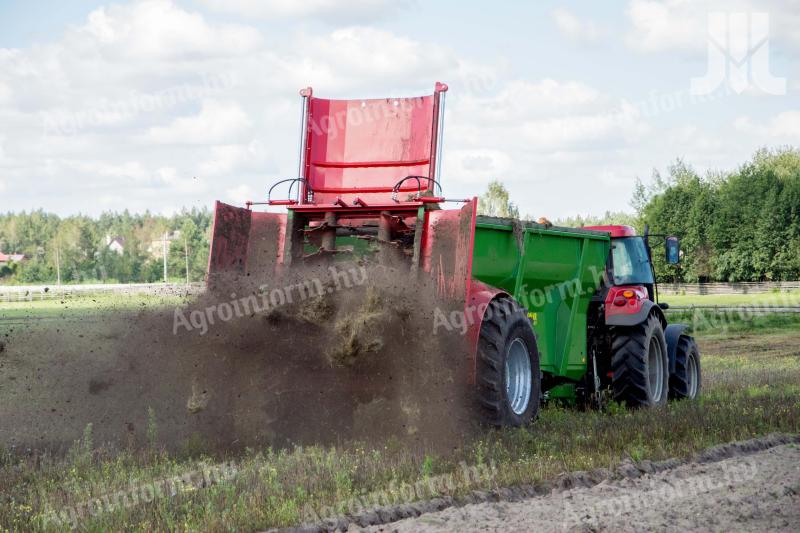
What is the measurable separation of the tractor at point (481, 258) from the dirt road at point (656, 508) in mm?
1907

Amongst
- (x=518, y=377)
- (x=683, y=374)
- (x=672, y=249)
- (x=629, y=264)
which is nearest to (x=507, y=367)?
(x=518, y=377)

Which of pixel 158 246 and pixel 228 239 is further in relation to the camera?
pixel 158 246

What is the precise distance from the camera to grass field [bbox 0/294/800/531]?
234 inches

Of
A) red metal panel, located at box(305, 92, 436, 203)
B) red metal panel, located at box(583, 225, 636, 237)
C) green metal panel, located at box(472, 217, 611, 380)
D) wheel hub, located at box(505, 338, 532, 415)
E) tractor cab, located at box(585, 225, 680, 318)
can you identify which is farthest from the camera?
red metal panel, located at box(583, 225, 636, 237)

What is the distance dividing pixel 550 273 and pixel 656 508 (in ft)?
14.7

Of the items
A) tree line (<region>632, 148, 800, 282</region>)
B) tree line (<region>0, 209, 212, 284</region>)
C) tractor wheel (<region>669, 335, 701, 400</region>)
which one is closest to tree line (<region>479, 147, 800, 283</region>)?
tree line (<region>632, 148, 800, 282</region>)

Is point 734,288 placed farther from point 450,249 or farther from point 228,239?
point 450,249

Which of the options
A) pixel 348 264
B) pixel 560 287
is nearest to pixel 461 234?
pixel 348 264

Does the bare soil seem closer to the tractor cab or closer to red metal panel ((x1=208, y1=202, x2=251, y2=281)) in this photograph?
red metal panel ((x1=208, y1=202, x2=251, y2=281))

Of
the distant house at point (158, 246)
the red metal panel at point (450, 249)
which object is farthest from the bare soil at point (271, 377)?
the distant house at point (158, 246)

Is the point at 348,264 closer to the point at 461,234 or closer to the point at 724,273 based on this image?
the point at 461,234

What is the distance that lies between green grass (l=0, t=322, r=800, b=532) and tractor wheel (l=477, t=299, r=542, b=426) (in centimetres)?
20

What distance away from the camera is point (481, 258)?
354 inches

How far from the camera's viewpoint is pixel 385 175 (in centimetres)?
1048
